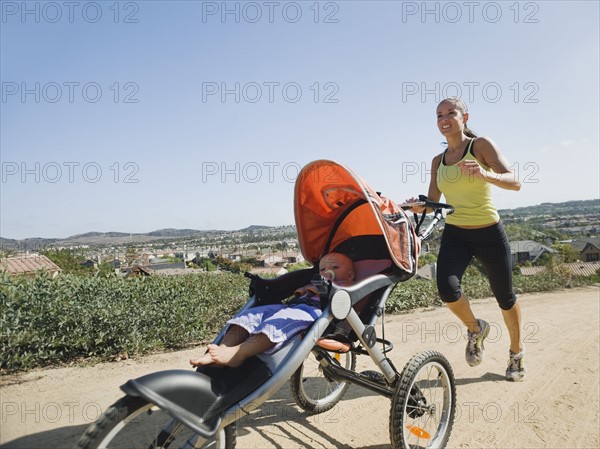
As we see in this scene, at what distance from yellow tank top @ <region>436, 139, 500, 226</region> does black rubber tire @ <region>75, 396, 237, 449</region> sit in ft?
8.40

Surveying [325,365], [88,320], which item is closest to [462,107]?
[325,365]

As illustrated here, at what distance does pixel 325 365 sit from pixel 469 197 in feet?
6.18

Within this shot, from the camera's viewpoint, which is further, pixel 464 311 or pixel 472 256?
pixel 472 256

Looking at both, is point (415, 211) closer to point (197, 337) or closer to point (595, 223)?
point (197, 337)

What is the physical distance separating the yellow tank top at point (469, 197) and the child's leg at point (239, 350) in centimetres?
225

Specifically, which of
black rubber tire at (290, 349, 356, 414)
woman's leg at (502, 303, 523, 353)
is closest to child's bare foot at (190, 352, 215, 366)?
black rubber tire at (290, 349, 356, 414)

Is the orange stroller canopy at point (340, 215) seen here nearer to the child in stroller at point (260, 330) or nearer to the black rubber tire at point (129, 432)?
the child in stroller at point (260, 330)

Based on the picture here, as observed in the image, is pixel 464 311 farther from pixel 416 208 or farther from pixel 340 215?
pixel 340 215

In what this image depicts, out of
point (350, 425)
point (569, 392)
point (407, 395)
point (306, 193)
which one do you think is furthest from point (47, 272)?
point (569, 392)

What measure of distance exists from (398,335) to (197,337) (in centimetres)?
244

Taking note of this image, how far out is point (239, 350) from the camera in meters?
2.19

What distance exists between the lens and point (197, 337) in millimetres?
4949

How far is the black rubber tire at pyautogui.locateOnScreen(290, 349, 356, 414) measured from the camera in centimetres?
320

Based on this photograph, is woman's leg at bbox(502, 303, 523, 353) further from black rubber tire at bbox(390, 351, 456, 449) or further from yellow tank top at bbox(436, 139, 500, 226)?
black rubber tire at bbox(390, 351, 456, 449)
